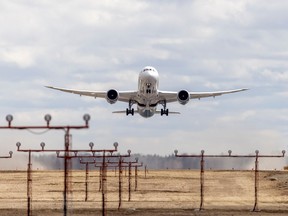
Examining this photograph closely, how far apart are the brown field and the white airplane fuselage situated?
1180 centimetres

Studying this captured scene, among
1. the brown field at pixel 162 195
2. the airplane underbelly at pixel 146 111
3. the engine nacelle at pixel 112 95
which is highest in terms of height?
the engine nacelle at pixel 112 95

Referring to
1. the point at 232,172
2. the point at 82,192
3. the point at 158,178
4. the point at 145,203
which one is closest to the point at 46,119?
the point at 145,203

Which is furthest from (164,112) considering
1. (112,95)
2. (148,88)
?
(112,95)

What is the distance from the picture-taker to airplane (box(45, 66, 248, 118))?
10369 cm

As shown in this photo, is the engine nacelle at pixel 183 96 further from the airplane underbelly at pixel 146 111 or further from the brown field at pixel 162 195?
the brown field at pixel 162 195

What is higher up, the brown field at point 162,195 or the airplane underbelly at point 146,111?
the airplane underbelly at point 146,111

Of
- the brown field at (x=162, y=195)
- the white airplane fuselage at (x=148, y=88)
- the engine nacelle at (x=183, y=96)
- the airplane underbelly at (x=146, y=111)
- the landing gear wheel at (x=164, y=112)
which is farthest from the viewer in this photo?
the landing gear wheel at (x=164, y=112)

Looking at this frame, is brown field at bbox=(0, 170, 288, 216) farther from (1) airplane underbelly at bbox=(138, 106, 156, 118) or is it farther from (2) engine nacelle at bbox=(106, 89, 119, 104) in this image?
(2) engine nacelle at bbox=(106, 89, 119, 104)

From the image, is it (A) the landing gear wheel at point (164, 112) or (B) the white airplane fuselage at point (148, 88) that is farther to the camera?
(A) the landing gear wheel at point (164, 112)

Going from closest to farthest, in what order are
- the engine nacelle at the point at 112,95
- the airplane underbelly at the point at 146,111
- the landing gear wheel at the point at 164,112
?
the engine nacelle at the point at 112,95 < the airplane underbelly at the point at 146,111 < the landing gear wheel at the point at 164,112

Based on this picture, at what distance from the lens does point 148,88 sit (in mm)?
103375

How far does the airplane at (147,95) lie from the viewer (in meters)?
104

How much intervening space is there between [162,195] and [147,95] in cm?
1786

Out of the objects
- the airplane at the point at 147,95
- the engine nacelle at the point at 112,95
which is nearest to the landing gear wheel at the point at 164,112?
the airplane at the point at 147,95
